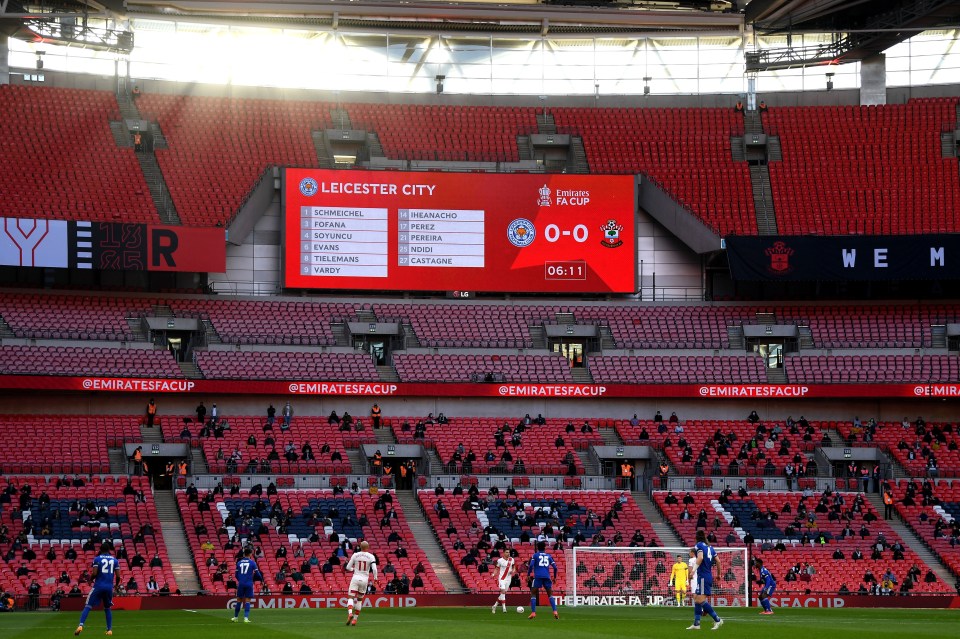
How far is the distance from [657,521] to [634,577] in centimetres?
1090

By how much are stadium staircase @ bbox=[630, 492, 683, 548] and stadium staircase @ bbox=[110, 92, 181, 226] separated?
23.5 m

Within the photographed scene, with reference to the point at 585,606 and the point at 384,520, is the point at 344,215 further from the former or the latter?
the point at 585,606

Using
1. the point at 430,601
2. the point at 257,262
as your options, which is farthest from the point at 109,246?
the point at 430,601

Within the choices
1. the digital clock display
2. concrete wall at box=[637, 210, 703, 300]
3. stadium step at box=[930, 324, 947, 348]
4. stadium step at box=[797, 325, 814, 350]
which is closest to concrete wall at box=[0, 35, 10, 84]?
the digital clock display

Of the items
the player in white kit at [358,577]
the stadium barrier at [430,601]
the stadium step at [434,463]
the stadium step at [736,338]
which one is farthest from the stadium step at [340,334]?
the player in white kit at [358,577]

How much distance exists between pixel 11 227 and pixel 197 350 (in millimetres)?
9128

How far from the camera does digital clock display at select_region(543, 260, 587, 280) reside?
204ft

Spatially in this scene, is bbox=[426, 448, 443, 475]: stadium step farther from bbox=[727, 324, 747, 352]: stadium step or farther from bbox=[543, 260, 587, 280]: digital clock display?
bbox=[727, 324, 747, 352]: stadium step

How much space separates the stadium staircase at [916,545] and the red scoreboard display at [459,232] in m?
15.4

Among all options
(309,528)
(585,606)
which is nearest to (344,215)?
(309,528)

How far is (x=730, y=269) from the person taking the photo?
6116 cm

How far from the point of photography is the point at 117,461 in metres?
52.9

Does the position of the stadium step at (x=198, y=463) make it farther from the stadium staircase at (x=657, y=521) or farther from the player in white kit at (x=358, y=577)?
the player in white kit at (x=358, y=577)

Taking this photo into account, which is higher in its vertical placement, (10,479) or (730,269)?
(730,269)
